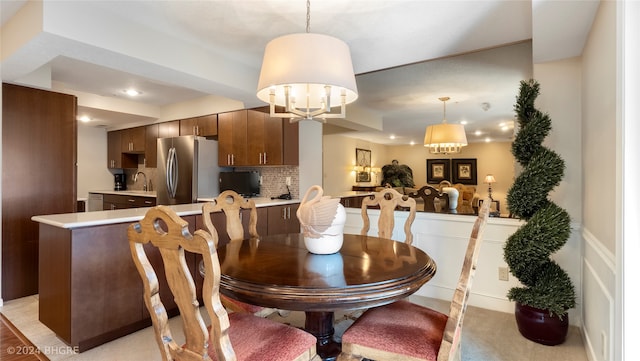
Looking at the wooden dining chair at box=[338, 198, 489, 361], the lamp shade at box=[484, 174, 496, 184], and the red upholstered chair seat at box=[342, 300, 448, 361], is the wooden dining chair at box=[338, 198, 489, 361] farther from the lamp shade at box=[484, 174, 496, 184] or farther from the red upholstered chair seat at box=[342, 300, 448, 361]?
the lamp shade at box=[484, 174, 496, 184]

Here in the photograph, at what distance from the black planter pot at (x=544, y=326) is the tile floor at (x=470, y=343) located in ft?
0.15

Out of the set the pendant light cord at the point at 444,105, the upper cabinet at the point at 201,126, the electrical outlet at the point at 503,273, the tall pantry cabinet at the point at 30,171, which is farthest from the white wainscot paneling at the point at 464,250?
the tall pantry cabinet at the point at 30,171

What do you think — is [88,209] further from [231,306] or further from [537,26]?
[537,26]

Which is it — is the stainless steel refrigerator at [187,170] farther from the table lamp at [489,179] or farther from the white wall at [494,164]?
the table lamp at [489,179]

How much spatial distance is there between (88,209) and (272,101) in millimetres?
5560

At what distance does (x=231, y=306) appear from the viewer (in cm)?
210

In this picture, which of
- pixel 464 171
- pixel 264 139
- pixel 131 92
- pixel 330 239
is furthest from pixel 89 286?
pixel 131 92

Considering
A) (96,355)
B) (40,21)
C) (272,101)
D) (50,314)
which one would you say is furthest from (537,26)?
(50,314)

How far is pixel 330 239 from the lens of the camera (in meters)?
1.86

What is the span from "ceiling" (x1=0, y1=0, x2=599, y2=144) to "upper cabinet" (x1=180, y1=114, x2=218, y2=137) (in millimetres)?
1229

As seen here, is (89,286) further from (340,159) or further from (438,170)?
(438,170)

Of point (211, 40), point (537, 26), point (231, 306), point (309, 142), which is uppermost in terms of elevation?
point (211, 40)

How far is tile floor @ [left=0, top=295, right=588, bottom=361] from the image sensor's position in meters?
2.15

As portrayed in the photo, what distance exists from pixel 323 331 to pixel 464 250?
1.72 meters
